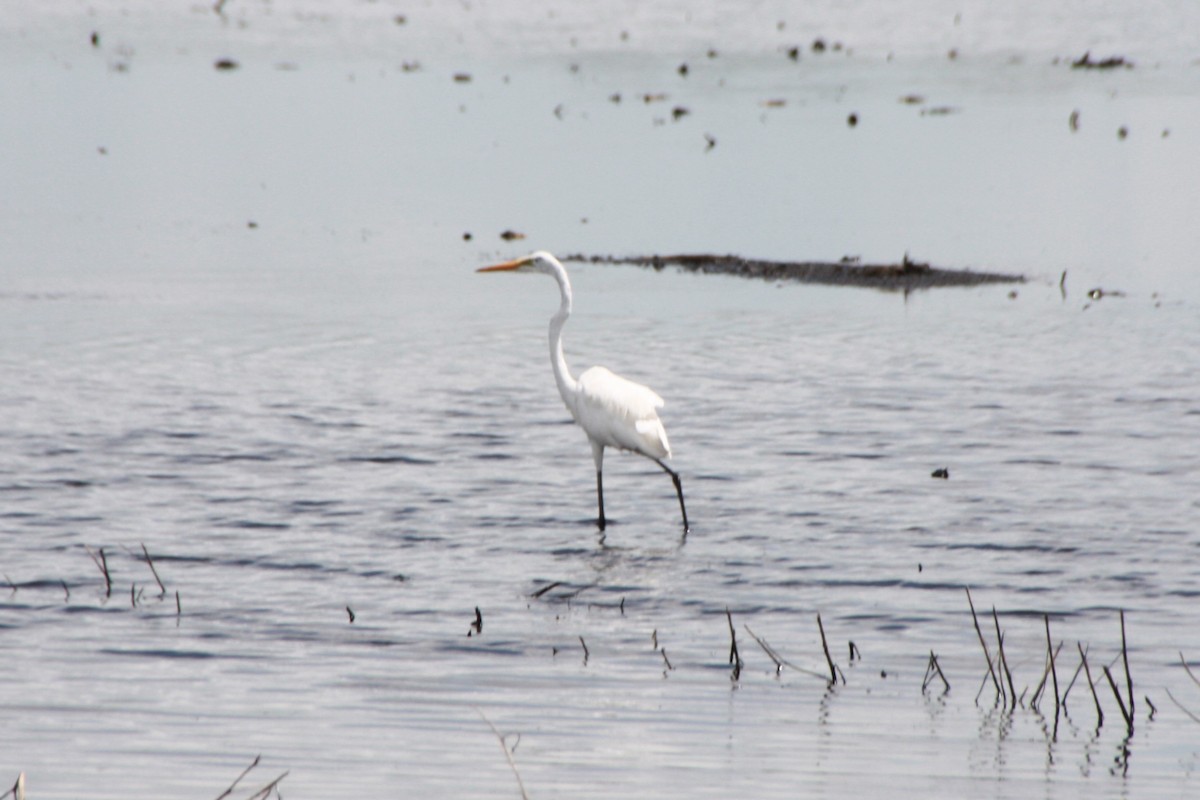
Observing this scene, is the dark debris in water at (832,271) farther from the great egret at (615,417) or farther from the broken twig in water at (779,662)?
the broken twig in water at (779,662)

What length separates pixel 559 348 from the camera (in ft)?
38.7

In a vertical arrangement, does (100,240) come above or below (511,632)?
above

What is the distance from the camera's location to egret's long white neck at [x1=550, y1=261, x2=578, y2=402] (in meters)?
11.6

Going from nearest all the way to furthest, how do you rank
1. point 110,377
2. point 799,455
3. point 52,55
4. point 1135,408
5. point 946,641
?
point 946,641 < point 799,455 < point 1135,408 < point 110,377 < point 52,55

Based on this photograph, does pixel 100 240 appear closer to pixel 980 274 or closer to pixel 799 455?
pixel 980 274

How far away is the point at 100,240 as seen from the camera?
21.7 meters

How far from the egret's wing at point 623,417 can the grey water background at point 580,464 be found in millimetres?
465

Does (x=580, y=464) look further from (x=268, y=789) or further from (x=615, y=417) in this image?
(x=268, y=789)

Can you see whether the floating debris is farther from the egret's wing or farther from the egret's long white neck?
the egret's wing

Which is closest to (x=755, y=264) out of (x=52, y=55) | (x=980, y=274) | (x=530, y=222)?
(x=980, y=274)

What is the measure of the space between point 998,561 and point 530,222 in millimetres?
13751

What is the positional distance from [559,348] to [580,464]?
3.07ft

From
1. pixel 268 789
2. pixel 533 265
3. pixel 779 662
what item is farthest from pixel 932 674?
pixel 533 265

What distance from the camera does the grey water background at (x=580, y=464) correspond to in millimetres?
6879
